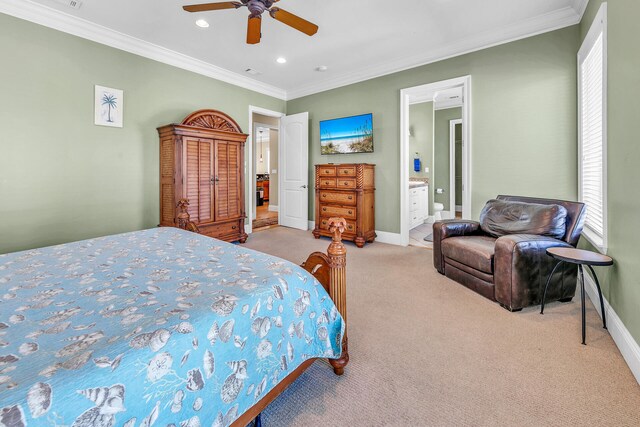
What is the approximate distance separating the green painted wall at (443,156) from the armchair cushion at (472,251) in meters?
4.45

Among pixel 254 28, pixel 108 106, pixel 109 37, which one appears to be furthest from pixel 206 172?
pixel 254 28

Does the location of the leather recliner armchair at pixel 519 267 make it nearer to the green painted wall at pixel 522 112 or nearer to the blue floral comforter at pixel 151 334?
the green painted wall at pixel 522 112

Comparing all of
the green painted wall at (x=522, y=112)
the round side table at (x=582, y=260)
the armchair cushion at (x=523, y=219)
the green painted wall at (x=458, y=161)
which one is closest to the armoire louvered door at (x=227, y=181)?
the green painted wall at (x=522, y=112)

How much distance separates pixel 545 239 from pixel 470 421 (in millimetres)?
1784

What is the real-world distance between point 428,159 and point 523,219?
4035mm

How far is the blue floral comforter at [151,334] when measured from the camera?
0.71 m

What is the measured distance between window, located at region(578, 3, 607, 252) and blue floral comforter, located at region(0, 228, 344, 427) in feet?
8.07

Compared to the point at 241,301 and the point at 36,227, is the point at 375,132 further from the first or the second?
the point at 36,227

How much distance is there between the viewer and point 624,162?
1883 mm

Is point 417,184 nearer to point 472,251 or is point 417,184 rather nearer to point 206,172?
point 472,251

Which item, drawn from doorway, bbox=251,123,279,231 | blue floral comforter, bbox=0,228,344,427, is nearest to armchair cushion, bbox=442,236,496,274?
blue floral comforter, bbox=0,228,344,427

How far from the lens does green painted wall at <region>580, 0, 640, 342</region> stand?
171 centimetres

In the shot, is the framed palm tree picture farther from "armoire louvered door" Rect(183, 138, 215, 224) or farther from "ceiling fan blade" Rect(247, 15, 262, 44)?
"ceiling fan blade" Rect(247, 15, 262, 44)

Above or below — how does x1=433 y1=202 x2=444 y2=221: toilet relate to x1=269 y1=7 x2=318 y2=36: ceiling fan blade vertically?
below
